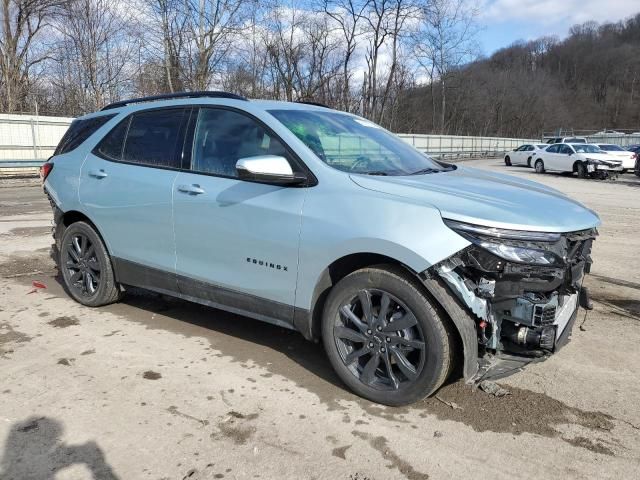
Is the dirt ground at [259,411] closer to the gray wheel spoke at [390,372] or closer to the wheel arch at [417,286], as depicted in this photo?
the gray wheel spoke at [390,372]

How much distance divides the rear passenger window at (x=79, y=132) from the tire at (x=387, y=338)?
3.06 m

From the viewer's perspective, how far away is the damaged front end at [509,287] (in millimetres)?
2906

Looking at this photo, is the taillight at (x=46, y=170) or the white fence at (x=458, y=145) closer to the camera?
the taillight at (x=46, y=170)

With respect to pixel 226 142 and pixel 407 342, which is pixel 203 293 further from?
pixel 407 342

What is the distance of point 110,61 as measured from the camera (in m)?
32.1

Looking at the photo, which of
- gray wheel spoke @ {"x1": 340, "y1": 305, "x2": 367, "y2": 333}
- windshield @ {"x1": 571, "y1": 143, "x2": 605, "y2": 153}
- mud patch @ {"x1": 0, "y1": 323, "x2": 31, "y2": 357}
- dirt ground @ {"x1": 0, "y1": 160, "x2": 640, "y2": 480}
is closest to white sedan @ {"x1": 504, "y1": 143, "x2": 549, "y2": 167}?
windshield @ {"x1": 571, "y1": 143, "x2": 605, "y2": 153}

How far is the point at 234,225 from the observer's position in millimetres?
3770

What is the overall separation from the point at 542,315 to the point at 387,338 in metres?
0.88

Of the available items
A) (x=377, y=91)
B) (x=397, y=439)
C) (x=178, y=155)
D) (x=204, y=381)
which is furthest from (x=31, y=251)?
(x=377, y=91)

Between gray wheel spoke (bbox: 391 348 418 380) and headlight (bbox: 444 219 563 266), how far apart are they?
820mm

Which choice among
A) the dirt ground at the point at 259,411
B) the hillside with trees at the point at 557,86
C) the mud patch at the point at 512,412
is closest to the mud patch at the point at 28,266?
the dirt ground at the point at 259,411

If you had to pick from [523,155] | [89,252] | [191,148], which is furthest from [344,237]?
[523,155]

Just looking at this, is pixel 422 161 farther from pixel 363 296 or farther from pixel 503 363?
pixel 503 363

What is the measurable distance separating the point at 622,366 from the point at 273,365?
2545mm
